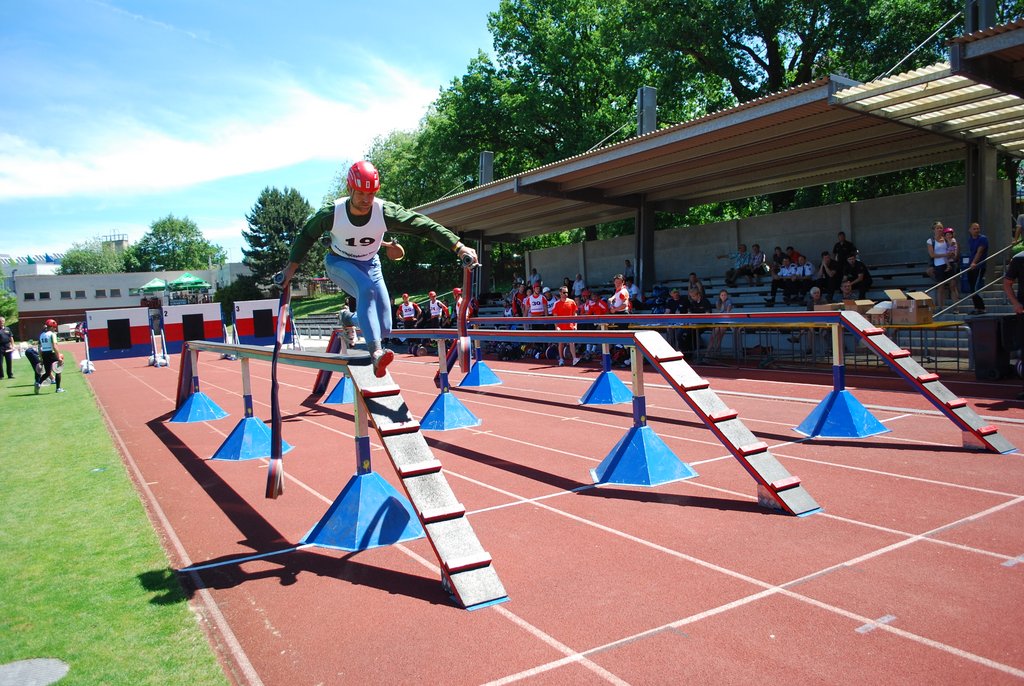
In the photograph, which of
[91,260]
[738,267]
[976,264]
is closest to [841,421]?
[976,264]

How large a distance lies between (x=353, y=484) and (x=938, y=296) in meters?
14.4

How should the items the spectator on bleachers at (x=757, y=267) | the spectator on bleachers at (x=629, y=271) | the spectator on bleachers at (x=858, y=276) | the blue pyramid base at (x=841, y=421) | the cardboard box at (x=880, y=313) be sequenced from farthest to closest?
1. the spectator on bleachers at (x=629, y=271)
2. the spectator on bleachers at (x=757, y=267)
3. the spectator on bleachers at (x=858, y=276)
4. the cardboard box at (x=880, y=313)
5. the blue pyramid base at (x=841, y=421)

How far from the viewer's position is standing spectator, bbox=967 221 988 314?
533 inches

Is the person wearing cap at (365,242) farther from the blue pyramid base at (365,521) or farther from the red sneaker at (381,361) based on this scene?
the blue pyramid base at (365,521)

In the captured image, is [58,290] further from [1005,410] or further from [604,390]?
[1005,410]

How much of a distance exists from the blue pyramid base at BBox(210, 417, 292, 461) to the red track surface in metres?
0.27

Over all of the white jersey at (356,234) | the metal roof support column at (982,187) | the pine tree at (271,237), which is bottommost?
the white jersey at (356,234)

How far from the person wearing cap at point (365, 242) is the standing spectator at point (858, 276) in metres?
12.9

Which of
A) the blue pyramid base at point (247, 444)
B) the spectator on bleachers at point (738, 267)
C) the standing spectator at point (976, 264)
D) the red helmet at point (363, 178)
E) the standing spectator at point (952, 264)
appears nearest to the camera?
the red helmet at point (363, 178)

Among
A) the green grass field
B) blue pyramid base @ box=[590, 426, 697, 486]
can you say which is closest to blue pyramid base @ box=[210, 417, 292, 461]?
the green grass field

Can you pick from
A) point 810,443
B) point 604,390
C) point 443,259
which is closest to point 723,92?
point 443,259

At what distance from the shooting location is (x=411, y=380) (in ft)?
54.4

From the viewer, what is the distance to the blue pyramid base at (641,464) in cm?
630

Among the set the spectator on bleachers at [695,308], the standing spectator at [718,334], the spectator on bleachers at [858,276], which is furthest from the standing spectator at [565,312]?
the spectator on bleachers at [858,276]
